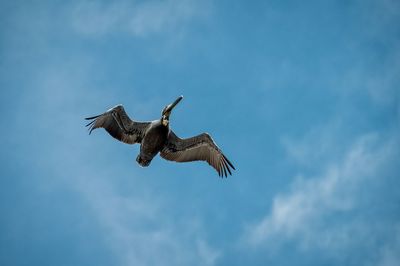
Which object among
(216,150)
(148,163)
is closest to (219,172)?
(216,150)

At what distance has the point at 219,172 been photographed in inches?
1079

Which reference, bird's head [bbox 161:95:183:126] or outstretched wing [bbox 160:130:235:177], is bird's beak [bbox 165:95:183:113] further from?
outstretched wing [bbox 160:130:235:177]

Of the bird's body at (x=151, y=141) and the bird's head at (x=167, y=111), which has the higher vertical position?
the bird's head at (x=167, y=111)

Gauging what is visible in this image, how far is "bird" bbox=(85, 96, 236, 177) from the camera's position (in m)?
26.2

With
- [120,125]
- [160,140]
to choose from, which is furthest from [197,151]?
[120,125]

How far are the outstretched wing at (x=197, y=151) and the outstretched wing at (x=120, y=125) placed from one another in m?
1.46

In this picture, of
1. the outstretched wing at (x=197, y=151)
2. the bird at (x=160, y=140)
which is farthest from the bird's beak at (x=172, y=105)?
the outstretched wing at (x=197, y=151)

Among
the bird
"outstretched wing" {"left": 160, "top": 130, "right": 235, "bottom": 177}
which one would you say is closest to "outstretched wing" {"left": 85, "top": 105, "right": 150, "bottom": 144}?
the bird

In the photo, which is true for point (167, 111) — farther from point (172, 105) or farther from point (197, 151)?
point (197, 151)

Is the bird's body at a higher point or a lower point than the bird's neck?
lower

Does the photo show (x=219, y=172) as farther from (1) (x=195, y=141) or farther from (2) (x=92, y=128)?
(2) (x=92, y=128)

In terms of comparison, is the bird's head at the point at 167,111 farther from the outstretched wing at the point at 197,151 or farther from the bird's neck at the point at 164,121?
the outstretched wing at the point at 197,151

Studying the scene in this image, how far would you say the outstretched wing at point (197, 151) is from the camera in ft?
89.4

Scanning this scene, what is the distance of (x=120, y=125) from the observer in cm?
2664
